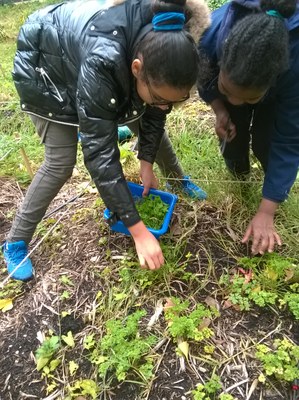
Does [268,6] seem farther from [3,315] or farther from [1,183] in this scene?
[1,183]

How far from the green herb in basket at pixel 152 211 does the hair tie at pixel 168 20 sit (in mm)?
811

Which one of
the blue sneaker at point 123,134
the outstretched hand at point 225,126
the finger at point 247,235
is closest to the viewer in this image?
the finger at point 247,235

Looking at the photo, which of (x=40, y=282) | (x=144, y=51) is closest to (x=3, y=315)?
(x=40, y=282)

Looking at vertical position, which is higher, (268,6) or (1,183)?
(268,6)

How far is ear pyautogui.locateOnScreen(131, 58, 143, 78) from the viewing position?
1.30 m

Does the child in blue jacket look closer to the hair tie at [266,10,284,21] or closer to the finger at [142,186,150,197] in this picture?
the hair tie at [266,10,284,21]

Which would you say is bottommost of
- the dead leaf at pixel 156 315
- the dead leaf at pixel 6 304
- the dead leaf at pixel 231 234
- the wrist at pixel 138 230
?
the dead leaf at pixel 6 304

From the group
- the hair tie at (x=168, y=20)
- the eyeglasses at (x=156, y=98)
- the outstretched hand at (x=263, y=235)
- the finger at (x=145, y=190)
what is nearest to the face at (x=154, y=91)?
the eyeglasses at (x=156, y=98)

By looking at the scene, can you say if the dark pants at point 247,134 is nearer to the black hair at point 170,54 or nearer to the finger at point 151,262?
the black hair at point 170,54

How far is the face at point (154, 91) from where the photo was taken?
130 centimetres

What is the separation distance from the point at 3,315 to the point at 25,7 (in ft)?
22.5

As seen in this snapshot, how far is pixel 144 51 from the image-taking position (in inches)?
49.8

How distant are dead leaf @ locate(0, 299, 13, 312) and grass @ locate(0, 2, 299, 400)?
0.12 feet

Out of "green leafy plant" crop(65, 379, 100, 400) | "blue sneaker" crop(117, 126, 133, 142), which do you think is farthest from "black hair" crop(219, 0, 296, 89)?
"blue sneaker" crop(117, 126, 133, 142)
